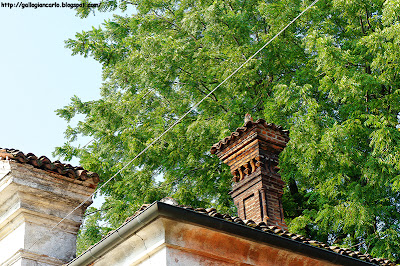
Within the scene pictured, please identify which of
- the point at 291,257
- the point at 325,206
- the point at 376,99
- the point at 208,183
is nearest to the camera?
the point at 291,257

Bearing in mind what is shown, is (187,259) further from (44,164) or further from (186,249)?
(44,164)

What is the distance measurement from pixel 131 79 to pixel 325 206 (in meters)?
7.84

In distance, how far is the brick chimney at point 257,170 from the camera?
9.78m

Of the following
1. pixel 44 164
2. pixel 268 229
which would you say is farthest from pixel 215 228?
pixel 44 164

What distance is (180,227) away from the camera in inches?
252

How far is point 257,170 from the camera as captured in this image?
32.8 feet

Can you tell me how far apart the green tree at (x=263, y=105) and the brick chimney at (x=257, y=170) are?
212cm

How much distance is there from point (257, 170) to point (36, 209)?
11.9 feet

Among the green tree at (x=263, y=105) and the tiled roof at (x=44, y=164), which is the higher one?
the green tree at (x=263, y=105)

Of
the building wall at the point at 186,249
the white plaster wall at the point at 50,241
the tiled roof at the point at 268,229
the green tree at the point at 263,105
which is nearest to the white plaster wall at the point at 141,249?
the building wall at the point at 186,249

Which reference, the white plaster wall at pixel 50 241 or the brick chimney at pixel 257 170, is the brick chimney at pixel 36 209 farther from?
the brick chimney at pixel 257 170

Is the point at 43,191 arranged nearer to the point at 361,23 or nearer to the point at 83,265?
the point at 83,265

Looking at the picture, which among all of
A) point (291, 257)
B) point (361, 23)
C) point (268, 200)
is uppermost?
point (361, 23)

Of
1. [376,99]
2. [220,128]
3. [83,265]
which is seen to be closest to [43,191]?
[83,265]
